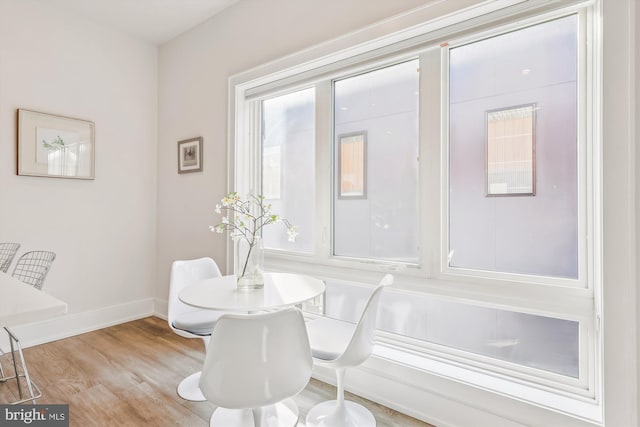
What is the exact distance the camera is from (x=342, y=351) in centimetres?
164

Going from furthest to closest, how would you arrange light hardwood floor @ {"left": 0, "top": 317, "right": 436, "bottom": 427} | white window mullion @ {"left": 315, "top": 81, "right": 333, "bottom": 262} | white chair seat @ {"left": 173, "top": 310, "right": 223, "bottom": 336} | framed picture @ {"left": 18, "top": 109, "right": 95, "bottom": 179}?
framed picture @ {"left": 18, "top": 109, "right": 95, "bottom": 179} → white window mullion @ {"left": 315, "top": 81, "right": 333, "bottom": 262} → white chair seat @ {"left": 173, "top": 310, "right": 223, "bottom": 336} → light hardwood floor @ {"left": 0, "top": 317, "right": 436, "bottom": 427}

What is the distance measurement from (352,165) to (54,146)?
2594 mm

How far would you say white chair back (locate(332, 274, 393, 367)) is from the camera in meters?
1.52

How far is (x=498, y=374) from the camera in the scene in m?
1.77

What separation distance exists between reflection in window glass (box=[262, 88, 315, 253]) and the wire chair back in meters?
1.51

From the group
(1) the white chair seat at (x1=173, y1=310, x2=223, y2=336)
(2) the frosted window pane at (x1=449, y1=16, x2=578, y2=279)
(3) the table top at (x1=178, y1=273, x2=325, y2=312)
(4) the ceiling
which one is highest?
(4) the ceiling

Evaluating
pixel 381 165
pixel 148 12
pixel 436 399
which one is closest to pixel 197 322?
pixel 436 399

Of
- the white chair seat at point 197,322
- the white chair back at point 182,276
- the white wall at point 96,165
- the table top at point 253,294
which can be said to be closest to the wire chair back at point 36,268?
the white wall at point 96,165

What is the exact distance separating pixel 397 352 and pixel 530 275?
0.89 meters

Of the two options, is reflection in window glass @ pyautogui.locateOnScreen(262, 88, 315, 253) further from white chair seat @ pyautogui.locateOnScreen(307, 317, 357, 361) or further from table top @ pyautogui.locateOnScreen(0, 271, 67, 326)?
table top @ pyautogui.locateOnScreen(0, 271, 67, 326)

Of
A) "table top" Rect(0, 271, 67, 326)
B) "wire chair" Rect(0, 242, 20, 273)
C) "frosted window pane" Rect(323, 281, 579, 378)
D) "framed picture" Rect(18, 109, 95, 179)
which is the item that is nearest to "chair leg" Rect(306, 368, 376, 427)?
"frosted window pane" Rect(323, 281, 579, 378)

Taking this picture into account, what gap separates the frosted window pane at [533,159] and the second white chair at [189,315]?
153cm

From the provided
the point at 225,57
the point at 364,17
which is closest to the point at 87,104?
the point at 225,57

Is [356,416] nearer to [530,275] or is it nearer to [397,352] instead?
[397,352]
